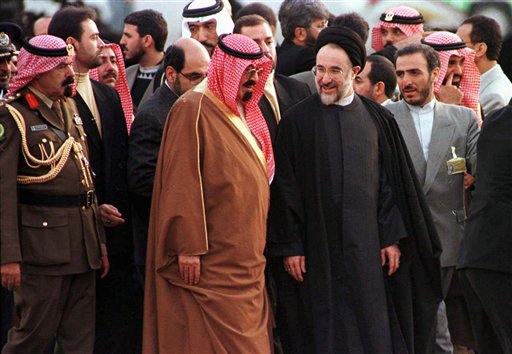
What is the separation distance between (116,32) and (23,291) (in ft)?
24.6

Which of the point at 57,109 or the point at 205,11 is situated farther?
the point at 205,11

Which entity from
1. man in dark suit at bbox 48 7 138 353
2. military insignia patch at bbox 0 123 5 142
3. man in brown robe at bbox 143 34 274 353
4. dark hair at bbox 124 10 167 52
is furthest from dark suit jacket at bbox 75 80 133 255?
dark hair at bbox 124 10 167 52

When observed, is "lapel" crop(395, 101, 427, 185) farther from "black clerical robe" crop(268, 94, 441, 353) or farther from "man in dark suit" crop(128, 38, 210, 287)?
"man in dark suit" crop(128, 38, 210, 287)

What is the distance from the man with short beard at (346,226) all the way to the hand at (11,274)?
59.4 inches

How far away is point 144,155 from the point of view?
8.42 m

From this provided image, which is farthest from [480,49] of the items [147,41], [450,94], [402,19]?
[147,41]

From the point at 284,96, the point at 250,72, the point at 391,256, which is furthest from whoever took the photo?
the point at 284,96

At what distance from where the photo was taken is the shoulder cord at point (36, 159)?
7.72 m

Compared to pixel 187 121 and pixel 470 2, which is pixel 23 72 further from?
A: pixel 470 2

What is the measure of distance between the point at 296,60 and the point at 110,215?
266 cm

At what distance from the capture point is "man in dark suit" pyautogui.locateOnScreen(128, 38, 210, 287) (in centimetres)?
841

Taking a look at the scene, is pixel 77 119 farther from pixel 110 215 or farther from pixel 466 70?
pixel 466 70

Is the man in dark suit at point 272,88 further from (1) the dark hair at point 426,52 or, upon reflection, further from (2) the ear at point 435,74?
(2) the ear at point 435,74

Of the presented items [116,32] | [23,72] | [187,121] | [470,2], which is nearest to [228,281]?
[187,121]
